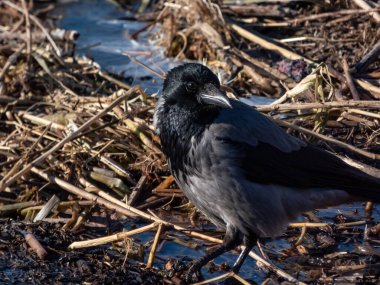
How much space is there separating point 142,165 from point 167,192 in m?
0.28

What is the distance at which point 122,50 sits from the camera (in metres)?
8.05

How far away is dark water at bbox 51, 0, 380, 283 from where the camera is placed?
518cm

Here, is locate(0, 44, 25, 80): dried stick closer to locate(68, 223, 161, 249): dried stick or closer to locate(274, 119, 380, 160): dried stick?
locate(68, 223, 161, 249): dried stick

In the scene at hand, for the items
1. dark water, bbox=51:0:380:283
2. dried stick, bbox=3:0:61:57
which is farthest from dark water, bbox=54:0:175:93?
dried stick, bbox=3:0:61:57

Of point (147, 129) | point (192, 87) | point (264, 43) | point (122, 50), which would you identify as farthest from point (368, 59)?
point (122, 50)

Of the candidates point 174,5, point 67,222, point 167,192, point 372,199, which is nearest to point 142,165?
point 167,192

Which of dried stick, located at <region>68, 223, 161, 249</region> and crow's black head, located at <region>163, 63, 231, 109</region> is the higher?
crow's black head, located at <region>163, 63, 231, 109</region>

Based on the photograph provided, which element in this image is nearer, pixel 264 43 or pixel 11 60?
pixel 11 60

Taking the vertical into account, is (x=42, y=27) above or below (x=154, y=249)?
above

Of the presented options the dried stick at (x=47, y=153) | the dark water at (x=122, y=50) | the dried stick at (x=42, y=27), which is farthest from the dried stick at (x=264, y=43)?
the dried stick at (x=47, y=153)

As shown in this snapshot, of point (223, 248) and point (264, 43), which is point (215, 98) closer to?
point (223, 248)

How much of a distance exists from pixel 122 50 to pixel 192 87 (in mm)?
3181

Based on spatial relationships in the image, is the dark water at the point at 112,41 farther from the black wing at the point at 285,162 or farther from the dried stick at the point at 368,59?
the black wing at the point at 285,162

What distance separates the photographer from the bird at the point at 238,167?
4766mm
